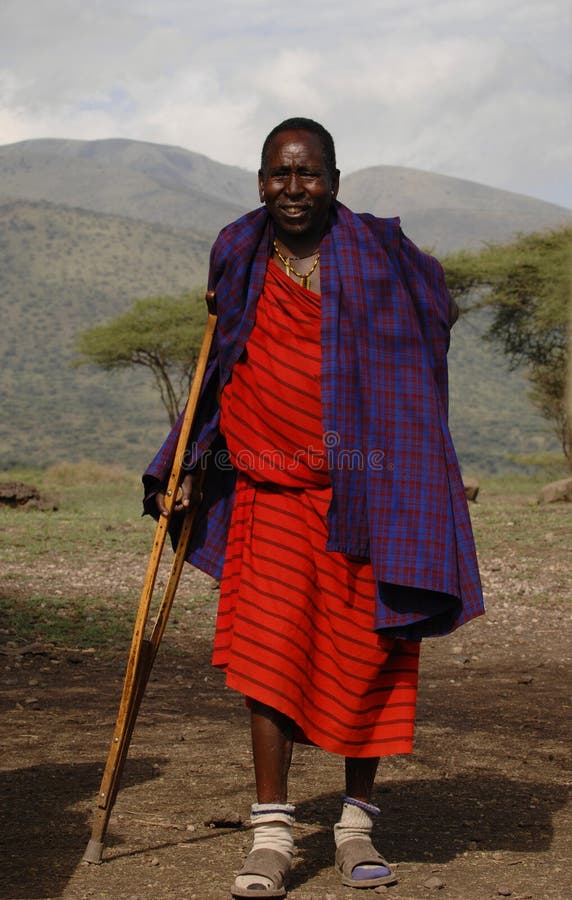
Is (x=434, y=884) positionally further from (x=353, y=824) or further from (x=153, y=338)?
(x=153, y=338)

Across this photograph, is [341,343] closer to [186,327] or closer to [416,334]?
[416,334]

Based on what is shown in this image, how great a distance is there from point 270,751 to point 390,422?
36.9 inches

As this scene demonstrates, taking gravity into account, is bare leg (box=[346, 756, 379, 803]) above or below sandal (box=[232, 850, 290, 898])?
above

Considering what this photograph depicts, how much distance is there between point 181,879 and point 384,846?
2.20ft

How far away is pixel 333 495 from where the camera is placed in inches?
131

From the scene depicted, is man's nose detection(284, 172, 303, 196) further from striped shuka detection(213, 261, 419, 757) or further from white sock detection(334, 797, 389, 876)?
white sock detection(334, 797, 389, 876)

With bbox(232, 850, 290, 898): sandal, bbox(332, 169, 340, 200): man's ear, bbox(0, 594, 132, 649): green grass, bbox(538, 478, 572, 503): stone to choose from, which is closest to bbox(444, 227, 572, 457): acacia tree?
bbox(538, 478, 572, 503): stone

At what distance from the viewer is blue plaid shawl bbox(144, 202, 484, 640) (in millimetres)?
3293

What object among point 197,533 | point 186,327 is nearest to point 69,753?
point 197,533

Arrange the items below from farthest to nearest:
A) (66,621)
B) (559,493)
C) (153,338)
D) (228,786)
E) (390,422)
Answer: (153,338), (559,493), (66,621), (228,786), (390,422)

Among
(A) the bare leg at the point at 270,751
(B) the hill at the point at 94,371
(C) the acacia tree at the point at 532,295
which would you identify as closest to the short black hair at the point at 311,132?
(A) the bare leg at the point at 270,751

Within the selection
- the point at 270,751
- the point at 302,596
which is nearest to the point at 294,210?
the point at 302,596

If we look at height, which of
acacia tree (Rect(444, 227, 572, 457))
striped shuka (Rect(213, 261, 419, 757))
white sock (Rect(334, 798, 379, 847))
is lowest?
white sock (Rect(334, 798, 379, 847))

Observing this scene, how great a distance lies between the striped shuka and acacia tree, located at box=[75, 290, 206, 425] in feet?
88.1
